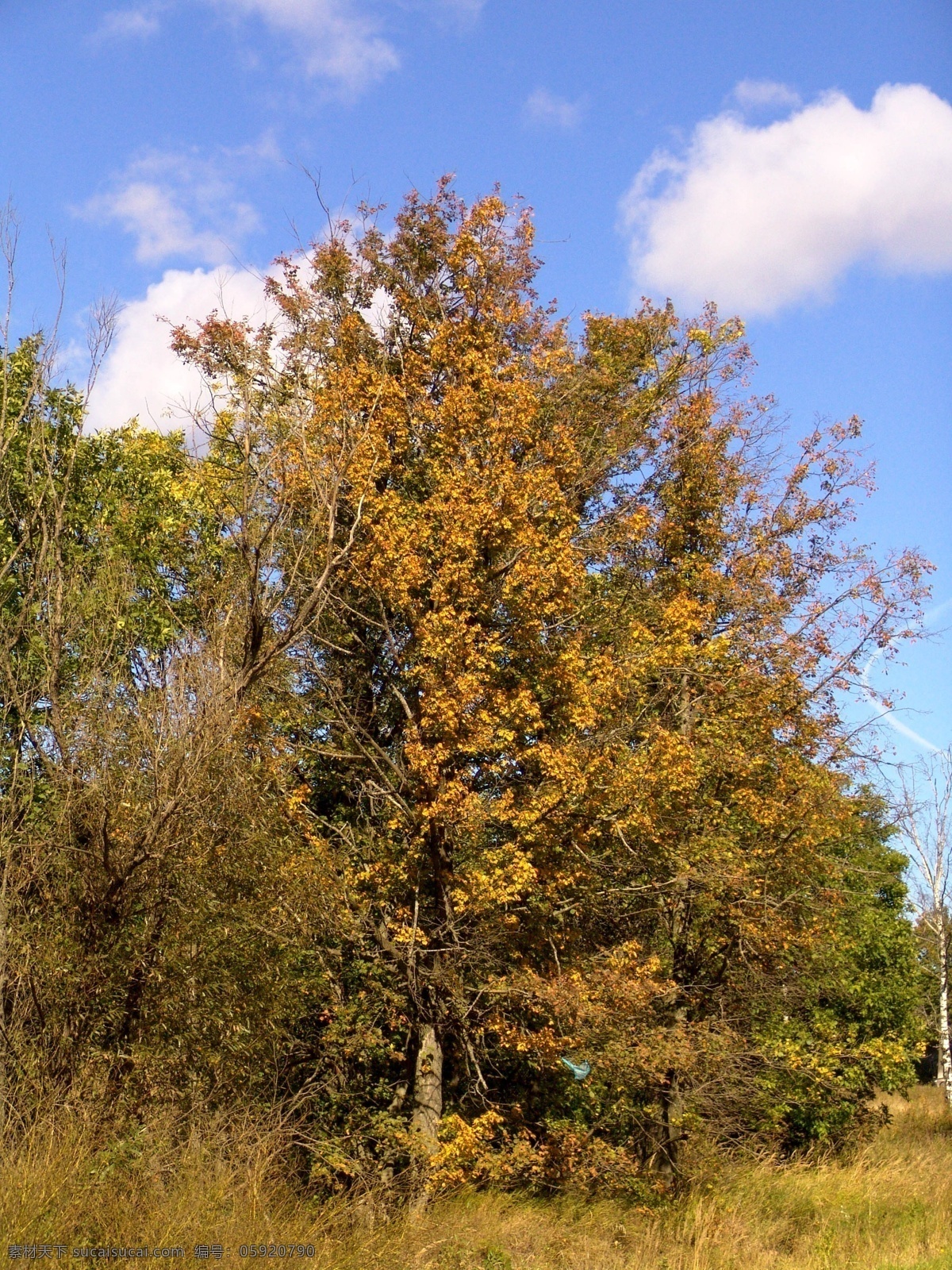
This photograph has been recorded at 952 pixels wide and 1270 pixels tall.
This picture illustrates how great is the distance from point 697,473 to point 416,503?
504 centimetres

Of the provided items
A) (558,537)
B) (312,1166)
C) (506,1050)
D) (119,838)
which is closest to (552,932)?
(506,1050)

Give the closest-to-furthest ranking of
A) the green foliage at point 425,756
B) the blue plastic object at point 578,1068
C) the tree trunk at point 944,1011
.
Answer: the green foliage at point 425,756 < the blue plastic object at point 578,1068 < the tree trunk at point 944,1011

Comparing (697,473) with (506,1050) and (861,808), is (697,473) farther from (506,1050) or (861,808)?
(506,1050)

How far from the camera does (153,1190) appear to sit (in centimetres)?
705

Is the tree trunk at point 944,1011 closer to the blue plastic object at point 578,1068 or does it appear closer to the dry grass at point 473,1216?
the dry grass at point 473,1216

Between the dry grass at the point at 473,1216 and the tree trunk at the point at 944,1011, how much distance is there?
6.38 meters

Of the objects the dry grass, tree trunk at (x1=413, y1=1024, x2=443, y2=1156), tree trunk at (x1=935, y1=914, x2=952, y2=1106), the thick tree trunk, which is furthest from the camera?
tree trunk at (x1=935, y1=914, x2=952, y2=1106)

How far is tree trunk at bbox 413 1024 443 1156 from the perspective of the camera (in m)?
12.4

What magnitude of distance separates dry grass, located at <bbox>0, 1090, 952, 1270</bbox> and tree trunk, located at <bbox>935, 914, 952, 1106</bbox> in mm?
6381

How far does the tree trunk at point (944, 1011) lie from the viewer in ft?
78.6

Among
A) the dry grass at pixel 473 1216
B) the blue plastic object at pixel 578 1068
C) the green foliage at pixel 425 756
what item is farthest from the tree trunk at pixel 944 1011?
the blue plastic object at pixel 578 1068

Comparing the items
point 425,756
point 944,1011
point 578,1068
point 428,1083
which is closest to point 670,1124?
point 578,1068

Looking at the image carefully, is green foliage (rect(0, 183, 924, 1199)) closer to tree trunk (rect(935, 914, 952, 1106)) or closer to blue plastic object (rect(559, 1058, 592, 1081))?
blue plastic object (rect(559, 1058, 592, 1081))

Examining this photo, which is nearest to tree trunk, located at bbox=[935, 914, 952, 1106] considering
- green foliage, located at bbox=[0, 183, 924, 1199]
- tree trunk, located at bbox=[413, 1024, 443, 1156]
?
green foliage, located at bbox=[0, 183, 924, 1199]
